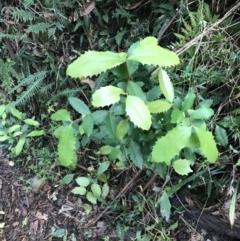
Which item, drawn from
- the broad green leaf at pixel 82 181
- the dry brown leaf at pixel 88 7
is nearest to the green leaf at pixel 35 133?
the broad green leaf at pixel 82 181

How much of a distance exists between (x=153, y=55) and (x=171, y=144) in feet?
1.02

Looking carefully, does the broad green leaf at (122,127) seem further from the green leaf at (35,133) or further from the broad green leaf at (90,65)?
the green leaf at (35,133)

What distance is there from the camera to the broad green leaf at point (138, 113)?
3.46 feet

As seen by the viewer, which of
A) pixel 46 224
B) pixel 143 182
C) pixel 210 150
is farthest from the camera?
pixel 46 224

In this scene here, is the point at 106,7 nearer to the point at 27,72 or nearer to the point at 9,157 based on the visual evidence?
the point at 27,72

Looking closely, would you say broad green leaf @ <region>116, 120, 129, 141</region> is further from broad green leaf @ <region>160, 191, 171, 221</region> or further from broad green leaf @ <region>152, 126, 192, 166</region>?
broad green leaf @ <region>160, 191, 171, 221</region>

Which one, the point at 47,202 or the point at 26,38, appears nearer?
the point at 26,38

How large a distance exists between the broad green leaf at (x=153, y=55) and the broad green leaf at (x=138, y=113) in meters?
0.13

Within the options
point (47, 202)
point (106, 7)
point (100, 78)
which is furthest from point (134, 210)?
point (106, 7)

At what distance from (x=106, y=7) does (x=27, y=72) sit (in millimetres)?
661

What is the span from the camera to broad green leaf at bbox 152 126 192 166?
115 cm

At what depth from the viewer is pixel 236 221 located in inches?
69.7

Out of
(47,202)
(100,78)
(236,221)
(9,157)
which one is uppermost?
(100,78)

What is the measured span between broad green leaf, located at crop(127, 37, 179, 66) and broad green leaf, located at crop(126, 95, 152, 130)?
135 mm
